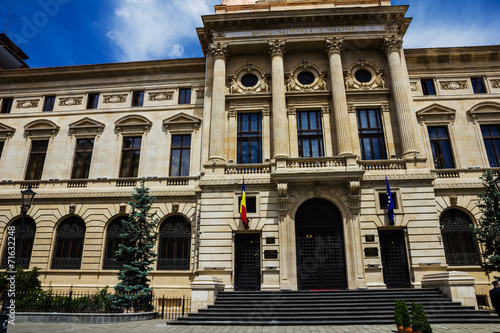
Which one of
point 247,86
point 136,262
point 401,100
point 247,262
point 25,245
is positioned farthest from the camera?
point 247,86

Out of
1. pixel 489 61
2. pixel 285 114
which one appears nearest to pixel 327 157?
pixel 285 114

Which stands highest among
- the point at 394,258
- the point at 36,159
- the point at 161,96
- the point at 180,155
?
the point at 161,96

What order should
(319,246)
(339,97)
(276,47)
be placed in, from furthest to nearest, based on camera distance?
(276,47) → (339,97) → (319,246)

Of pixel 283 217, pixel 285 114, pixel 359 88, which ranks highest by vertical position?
pixel 359 88

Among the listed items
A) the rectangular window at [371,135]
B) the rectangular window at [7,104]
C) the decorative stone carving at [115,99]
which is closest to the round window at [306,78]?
the rectangular window at [371,135]

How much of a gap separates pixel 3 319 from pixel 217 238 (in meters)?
11.4

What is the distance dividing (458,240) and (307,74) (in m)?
14.9

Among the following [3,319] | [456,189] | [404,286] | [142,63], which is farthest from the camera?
[142,63]

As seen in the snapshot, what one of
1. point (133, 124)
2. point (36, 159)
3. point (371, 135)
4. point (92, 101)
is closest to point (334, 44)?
point (371, 135)

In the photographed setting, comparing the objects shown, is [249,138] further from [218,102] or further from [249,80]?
[249,80]

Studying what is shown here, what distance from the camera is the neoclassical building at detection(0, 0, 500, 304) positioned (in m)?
18.6

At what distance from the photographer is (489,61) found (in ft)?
78.7

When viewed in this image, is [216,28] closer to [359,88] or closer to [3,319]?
[359,88]

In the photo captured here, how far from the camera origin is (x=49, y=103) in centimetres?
2617
